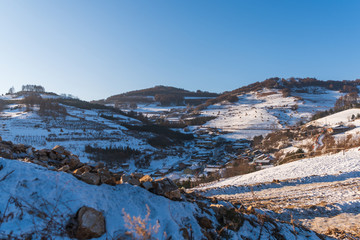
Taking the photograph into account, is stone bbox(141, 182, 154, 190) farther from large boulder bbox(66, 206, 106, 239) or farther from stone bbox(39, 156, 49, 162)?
stone bbox(39, 156, 49, 162)

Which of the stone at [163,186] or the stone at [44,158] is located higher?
the stone at [44,158]

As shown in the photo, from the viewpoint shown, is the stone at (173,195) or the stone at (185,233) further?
the stone at (173,195)

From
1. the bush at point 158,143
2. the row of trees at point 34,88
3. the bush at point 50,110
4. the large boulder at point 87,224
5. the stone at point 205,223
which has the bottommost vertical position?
the bush at point 158,143

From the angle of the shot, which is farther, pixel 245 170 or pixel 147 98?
pixel 147 98

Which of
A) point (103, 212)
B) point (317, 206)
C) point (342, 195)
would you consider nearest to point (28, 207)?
point (103, 212)

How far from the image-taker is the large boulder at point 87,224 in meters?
2.57

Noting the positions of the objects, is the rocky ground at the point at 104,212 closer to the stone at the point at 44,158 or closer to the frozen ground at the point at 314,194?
the stone at the point at 44,158

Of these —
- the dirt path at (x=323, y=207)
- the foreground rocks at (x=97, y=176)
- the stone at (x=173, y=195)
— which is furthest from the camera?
the dirt path at (x=323, y=207)

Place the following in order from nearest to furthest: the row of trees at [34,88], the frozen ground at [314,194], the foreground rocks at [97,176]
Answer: the foreground rocks at [97,176] → the frozen ground at [314,194] → the row of trees at [34,88]

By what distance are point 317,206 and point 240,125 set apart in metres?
60.0

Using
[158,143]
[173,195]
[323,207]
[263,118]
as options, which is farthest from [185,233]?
[263,118]

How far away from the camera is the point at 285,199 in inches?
325

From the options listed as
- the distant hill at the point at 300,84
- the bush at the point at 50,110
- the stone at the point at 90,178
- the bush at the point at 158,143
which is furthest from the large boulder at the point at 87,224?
the distant hill at the point at 300,84

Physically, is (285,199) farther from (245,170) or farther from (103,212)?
(245,170)
